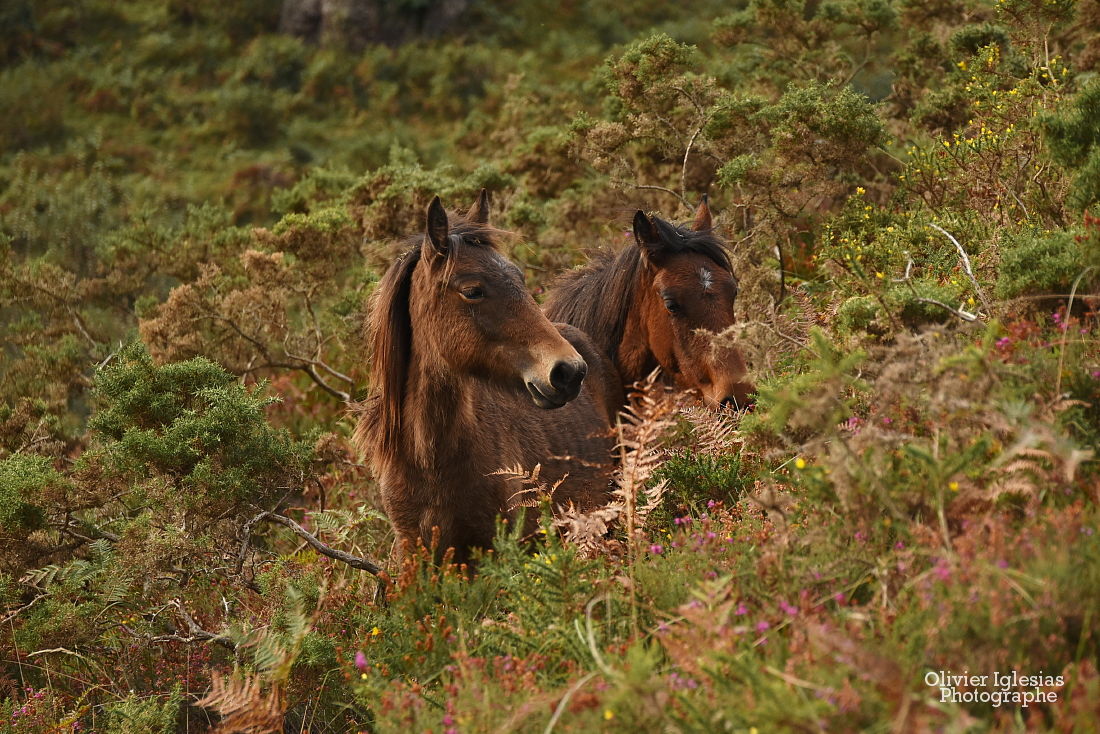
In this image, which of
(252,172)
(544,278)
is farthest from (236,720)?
(252,172)

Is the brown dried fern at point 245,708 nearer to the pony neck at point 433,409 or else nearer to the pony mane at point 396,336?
the pony neck at point 433,409

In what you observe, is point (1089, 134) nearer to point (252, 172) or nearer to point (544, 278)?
point (544, 278)

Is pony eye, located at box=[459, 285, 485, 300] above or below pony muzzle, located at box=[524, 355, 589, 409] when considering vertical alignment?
above

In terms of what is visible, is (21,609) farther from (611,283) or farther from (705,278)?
(705,278)

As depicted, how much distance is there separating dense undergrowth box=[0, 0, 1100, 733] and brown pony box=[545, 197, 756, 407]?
0.53 metres

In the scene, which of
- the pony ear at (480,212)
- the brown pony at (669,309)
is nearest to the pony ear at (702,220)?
the brown pony at (669,309)

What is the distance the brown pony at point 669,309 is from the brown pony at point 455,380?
141 cm

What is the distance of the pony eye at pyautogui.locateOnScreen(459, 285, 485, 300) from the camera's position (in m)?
4.89

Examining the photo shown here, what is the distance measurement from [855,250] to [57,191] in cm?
1721

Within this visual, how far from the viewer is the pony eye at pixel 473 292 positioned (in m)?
4.89

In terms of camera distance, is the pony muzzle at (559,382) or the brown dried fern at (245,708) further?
the pony muzzle at (559,382)

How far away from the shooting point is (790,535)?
364 cm

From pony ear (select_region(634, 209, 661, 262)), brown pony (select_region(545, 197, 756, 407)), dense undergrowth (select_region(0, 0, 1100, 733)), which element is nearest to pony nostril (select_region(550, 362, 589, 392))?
dense undergrowth (select_region(0, 0, 1100, 733))

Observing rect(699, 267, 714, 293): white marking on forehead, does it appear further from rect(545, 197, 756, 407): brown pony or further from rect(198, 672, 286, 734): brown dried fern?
rect(198, 672, 286, 734): brown dried fern
